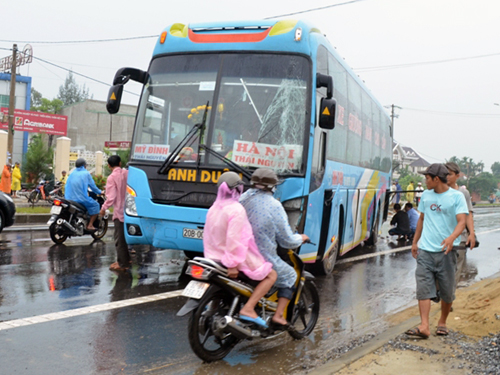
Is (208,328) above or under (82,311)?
above

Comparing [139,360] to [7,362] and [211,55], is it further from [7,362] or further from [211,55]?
[211,55]

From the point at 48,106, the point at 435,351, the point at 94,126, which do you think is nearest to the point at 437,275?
the point at 435,351

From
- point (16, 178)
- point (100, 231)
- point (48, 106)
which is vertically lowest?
point (100, 231)

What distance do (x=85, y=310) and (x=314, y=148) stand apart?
11.9 ft

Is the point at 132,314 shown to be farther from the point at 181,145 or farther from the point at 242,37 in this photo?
the point at 242,37

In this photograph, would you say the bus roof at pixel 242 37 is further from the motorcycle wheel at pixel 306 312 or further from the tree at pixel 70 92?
the tree at pixel 70 92

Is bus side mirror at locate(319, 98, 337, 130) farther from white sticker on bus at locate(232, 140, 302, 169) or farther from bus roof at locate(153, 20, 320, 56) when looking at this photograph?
bus roof at locate(153, 20, 320, 56)

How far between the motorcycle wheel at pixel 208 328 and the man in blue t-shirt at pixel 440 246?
2003 mm

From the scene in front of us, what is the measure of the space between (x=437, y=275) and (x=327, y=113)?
8.84ft

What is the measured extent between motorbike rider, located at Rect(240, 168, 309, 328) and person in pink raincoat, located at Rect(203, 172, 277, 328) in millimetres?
106

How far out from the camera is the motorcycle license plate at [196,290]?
4573 mm

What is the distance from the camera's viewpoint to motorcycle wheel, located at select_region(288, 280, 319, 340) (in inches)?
219

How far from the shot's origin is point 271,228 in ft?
16.4

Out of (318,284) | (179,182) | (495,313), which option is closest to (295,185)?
(179,182)
